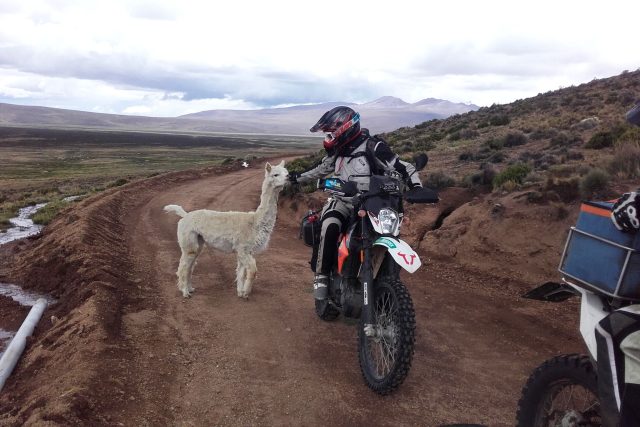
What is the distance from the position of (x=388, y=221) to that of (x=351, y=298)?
3.77ft

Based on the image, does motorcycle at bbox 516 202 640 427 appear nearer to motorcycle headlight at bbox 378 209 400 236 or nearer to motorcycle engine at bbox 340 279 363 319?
motorcycle headlight at bbox 378 209 400 236

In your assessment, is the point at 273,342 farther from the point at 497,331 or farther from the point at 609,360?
the point at 609,360

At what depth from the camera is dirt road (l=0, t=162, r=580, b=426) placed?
4.87 metres

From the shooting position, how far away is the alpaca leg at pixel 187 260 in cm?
854

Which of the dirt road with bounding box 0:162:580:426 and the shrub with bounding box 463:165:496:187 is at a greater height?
the shrub with bounding box 463:165:496:187

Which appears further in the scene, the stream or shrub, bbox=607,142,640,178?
shrub, bbox=607,142,640,178

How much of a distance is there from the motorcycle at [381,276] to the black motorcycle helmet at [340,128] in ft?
1.97

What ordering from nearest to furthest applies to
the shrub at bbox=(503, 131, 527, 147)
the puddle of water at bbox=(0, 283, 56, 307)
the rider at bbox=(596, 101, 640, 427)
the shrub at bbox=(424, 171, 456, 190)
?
1. the rider at bbox=(596, 101, 640, 427)
2. the puddle of water at bbox=(0, 283, 56, 307)
3. the shrub at bbox=(424, 171, 456, 190)
4. the shrub at bbox=(503, 131, 527, 147)

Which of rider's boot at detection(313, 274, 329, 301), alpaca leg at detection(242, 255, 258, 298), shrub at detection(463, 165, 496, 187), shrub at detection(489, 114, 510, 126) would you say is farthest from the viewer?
shrub at detection(489, 114, 510, 126)

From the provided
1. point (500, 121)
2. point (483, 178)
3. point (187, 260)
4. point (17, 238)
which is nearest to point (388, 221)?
point (187, 260)

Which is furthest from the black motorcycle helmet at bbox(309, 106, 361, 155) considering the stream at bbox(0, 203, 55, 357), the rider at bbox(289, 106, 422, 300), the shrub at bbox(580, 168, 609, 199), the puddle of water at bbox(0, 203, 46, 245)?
the puddle of water at bbox(0, 203, 46, 245)

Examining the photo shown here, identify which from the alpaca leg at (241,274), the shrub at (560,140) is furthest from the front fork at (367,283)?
the shrub at (560,140)

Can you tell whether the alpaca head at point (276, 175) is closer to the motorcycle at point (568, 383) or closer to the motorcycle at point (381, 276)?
the motorcycle at point (381, 276)

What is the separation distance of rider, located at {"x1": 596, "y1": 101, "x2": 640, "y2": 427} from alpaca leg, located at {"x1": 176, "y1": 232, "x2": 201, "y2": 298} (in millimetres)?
6724
